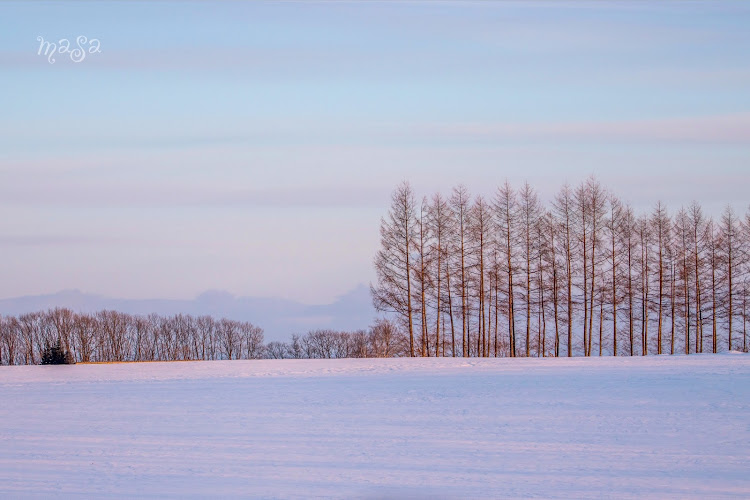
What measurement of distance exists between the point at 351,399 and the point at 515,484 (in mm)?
9054

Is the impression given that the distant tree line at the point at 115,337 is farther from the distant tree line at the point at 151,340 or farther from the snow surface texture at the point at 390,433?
the snow surface texture at the point at 390,433

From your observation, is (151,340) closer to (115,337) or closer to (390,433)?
(115,337)

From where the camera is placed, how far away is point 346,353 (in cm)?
8000

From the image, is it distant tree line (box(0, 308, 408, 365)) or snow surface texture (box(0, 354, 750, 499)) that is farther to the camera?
distant tree line (box(0, 308, 408, 365))

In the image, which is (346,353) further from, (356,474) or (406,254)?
(356,474)

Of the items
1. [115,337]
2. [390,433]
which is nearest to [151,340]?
[115,337]

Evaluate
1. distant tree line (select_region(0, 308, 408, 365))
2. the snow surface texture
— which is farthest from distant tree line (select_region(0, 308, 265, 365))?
the snow surface texture

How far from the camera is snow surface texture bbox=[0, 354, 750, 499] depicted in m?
13.1

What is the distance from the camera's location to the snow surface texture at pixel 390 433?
13070mm

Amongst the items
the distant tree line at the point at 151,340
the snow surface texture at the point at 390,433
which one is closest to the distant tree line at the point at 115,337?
the distant tree line at the point at 151,340

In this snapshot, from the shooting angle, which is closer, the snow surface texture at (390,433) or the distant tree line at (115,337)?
the snow surface texture at (390,433)

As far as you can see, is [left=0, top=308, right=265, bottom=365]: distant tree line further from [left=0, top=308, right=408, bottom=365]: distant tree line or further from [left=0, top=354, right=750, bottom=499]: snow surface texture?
[left=0, top=354, right=750, bottom=499]: snow surface texture

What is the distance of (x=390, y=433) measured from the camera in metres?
17.1

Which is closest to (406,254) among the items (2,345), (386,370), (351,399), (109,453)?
(386,370)
